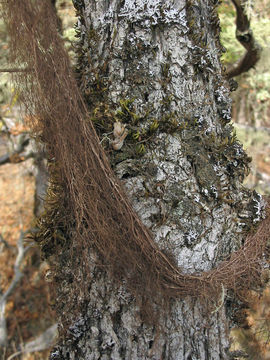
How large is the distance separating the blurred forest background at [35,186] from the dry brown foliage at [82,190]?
26cm

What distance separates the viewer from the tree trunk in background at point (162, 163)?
133 centimetres

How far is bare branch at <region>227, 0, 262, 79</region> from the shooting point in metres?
2.80

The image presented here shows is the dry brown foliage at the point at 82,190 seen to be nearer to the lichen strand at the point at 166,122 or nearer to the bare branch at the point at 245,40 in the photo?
the lichen strand at the point at 166,122

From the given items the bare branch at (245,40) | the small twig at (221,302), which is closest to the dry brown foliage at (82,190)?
the small twig at (221,302)

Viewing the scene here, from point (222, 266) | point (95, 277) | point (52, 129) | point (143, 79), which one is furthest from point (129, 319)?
point (143, 79)

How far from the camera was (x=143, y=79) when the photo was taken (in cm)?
142

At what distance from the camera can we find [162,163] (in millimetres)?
1406

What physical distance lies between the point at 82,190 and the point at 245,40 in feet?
7.70

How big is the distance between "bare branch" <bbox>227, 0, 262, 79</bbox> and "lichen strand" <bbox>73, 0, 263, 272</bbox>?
1.53 metres

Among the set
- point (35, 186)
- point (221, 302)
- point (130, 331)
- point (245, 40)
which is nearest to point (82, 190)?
point (130, 331)

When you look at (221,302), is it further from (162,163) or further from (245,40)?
(245,40)

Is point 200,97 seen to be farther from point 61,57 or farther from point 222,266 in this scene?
point 222,266

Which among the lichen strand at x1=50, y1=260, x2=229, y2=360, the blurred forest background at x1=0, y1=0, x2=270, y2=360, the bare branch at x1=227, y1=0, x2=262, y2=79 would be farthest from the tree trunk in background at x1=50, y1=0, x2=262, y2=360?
the bare branch at x1=227, y1=0, x2=262, y2=79

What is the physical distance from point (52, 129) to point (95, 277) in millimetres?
640
